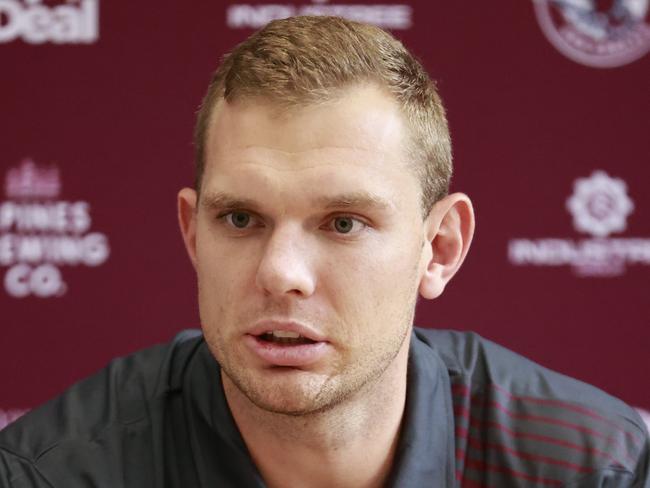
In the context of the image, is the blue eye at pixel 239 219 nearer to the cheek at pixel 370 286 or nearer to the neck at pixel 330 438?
the cheek at pixel 370 286

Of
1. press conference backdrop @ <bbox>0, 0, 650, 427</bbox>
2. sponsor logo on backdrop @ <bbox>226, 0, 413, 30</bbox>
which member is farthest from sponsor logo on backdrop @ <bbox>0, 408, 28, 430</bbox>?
sponsor logo on backdrop @ <bbox>226, 0, 413, 30</bbox>

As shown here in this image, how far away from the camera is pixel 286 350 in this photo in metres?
1.32

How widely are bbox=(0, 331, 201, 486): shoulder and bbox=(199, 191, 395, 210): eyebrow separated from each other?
343mm

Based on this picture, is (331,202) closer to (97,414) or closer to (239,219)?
(239,219)

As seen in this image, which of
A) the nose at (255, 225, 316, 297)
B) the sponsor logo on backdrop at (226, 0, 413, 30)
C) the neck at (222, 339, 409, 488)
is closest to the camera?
the nose at (255, 225, 316, 297)

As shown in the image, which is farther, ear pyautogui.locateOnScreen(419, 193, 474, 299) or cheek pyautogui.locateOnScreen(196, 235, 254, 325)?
ear pyautogui.locateOnScreen(419, 193, 474, 299)

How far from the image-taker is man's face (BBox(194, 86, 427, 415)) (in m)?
1.33

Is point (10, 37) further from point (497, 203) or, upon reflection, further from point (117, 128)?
point (497, 203)

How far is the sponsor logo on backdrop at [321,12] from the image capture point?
2.31 m

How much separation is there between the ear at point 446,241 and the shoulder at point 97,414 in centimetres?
40

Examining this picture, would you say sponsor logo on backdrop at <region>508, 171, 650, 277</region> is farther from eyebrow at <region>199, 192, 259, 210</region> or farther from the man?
eyebrow at <region>199, 192, 259, 210</region>

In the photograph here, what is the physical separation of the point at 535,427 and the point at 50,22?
138 centimetres

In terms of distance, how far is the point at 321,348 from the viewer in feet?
4.38

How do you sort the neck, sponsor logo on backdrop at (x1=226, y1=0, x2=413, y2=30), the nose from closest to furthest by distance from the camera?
the nose → the neck → sponsor logo on backdrop at (x1=226, y1=0, x2=413, y2=30)
